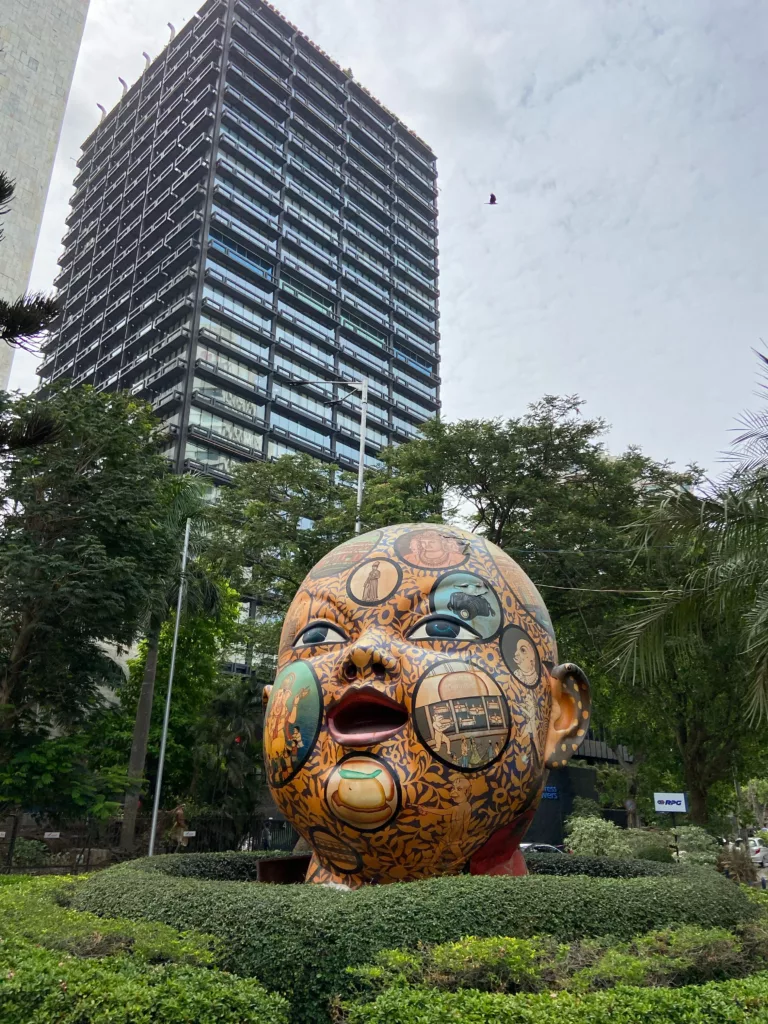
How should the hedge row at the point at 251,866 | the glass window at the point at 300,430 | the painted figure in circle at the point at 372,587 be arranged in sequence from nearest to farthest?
the painted figure in circle at the point at 372,587 < the hedge row at the point at 251,866 < the glass window at the point at 300,430

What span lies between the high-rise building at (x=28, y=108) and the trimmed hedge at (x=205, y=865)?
17.1 metres

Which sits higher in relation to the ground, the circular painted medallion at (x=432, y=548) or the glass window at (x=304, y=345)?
the glass window at (x=304, y=345)

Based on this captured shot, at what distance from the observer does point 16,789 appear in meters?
15.7

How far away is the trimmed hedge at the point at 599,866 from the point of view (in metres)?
9.96

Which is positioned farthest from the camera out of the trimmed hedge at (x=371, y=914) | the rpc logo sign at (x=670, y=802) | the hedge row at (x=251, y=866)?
the rpc logo sign at (x=670, y=802)

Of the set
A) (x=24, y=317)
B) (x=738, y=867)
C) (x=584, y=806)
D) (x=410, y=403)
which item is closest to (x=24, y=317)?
(x=24, y=317)

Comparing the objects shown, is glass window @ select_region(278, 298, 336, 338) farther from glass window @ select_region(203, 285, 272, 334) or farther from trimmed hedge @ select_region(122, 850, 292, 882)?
trimmed hedge @ select_region(122, 850, 292, 882)

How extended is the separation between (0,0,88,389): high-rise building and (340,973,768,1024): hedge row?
866 inches

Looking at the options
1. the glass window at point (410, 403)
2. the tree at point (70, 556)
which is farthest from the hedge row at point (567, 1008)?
the glass window at point (410, 403)

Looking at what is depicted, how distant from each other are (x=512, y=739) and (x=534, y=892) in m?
1.34

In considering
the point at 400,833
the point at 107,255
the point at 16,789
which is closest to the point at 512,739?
the point at 400,833

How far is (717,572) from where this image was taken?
30.1ft

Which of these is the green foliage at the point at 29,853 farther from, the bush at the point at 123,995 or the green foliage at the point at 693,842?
the bush at the point at 123,995

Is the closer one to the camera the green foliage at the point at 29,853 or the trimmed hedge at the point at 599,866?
the trimmed hedge at the point at 599,866
